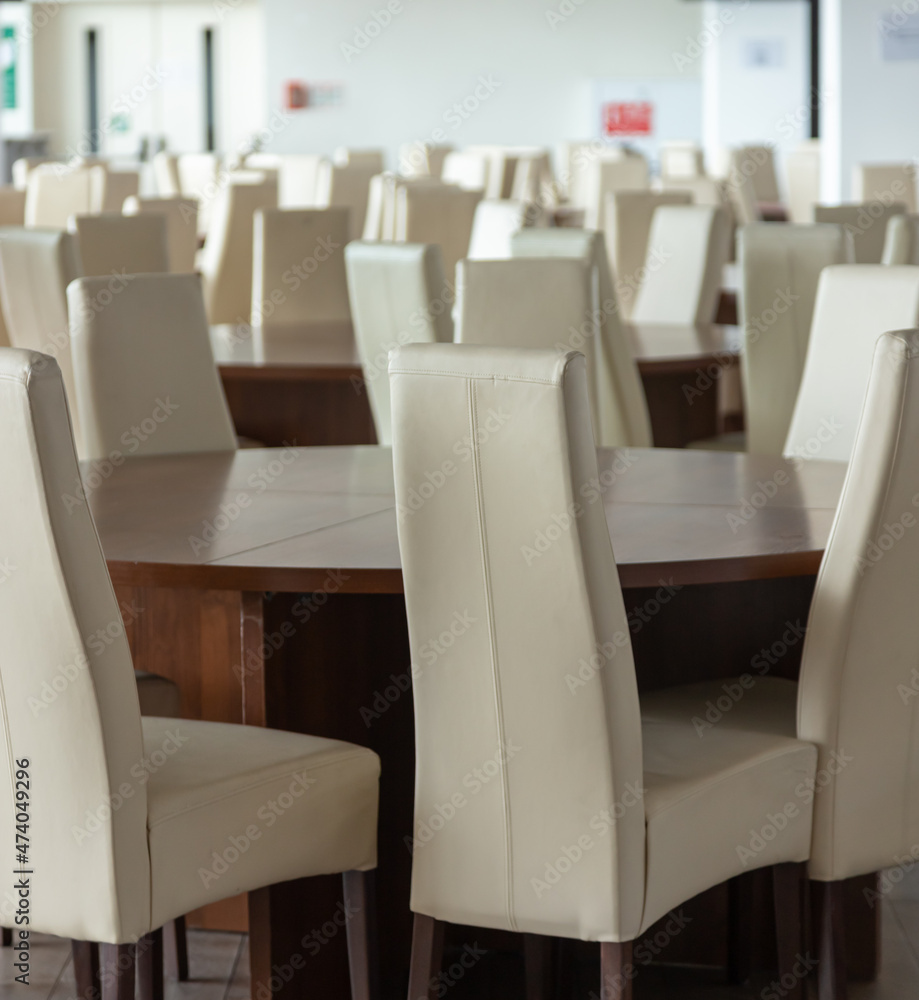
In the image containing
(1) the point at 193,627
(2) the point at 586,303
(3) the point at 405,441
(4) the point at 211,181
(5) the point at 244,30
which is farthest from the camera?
(5) the point at 244,30

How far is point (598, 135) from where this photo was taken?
16.6 m

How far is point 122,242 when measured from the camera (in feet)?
16.9

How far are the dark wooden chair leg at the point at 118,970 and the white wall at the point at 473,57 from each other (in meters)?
15.3

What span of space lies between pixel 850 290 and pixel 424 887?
1.77 meters

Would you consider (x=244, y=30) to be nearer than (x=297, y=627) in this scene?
No

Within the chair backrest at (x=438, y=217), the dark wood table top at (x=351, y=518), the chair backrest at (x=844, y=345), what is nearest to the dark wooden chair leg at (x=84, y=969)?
the dark wood table top at (x=351, y=518)

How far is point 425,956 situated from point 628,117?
15399 mm

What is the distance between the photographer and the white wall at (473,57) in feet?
53.2

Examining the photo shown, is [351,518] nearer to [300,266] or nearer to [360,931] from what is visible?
[360,931]

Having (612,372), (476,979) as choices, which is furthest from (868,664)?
(612,372)

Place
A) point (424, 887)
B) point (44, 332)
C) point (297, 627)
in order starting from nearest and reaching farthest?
1. point (424, 887)
2. point (297, 627)
3. point (44, 332)

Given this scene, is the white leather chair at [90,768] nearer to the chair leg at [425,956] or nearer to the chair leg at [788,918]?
the chair leg at [425,956]

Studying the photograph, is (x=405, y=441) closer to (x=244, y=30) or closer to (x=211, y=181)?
(x=211, y=181)

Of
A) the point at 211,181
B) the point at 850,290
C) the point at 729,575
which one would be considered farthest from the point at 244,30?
the point at 729,575
